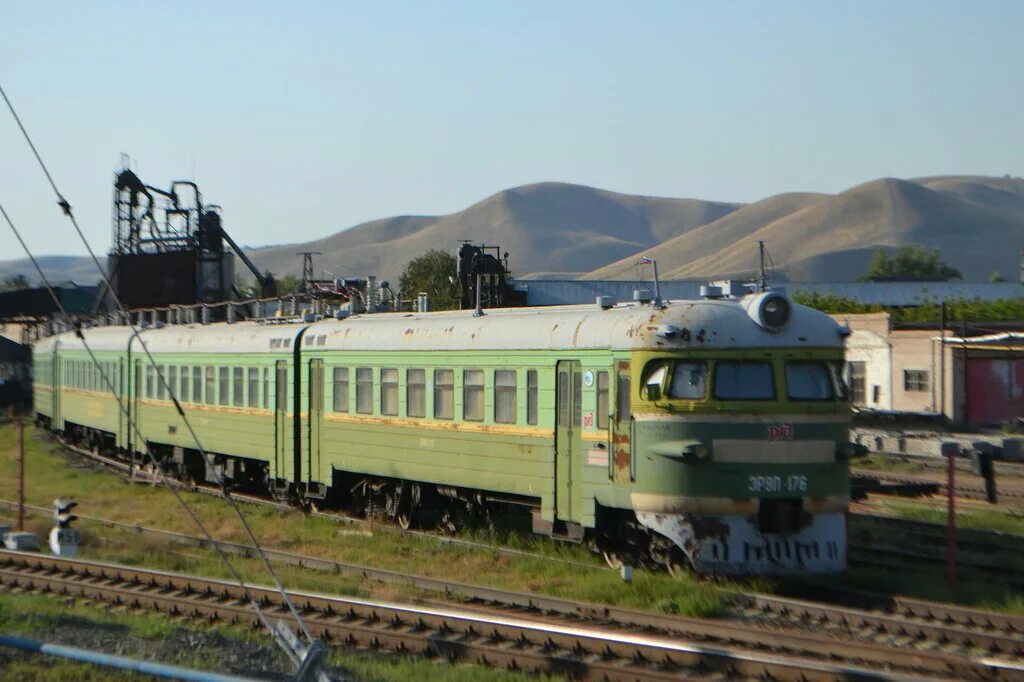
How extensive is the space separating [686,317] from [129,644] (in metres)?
6.45

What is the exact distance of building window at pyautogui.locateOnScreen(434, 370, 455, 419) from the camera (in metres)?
17.6

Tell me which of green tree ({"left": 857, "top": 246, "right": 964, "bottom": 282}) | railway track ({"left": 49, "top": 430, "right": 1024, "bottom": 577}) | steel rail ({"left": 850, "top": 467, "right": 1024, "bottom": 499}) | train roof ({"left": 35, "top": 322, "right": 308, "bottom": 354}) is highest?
green tree ({"left": 857, "top": 246, "right": 964, "bottom": 282})

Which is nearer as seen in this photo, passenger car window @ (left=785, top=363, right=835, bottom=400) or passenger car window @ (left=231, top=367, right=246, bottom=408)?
passenger car window @ (left=785, top=363, right=835, bottom=400)

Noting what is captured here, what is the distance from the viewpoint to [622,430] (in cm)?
1421

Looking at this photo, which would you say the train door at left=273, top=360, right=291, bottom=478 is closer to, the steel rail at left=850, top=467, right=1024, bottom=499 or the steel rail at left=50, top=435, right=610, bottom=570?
the steel rail at left=50, top=435, right=610, bottom=570

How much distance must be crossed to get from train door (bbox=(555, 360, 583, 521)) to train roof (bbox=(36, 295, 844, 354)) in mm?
368

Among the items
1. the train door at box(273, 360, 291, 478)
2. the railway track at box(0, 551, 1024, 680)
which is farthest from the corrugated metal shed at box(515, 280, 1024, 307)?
the railway track at box(0, 551, 1024, 680)

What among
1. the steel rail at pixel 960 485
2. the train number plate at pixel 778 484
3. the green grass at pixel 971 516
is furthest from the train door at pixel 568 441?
the steel rail at pixel 960 485

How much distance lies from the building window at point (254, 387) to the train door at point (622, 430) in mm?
10628

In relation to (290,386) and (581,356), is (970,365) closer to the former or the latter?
(290,386)

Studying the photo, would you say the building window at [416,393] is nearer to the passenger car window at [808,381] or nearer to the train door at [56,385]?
the passenger car window at [808,381]

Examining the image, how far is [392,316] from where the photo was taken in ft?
68.3

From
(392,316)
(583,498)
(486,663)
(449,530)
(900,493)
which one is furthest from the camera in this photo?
(900,493)

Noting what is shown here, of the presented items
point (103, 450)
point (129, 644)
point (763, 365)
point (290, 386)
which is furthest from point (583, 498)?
point (103, 450)
